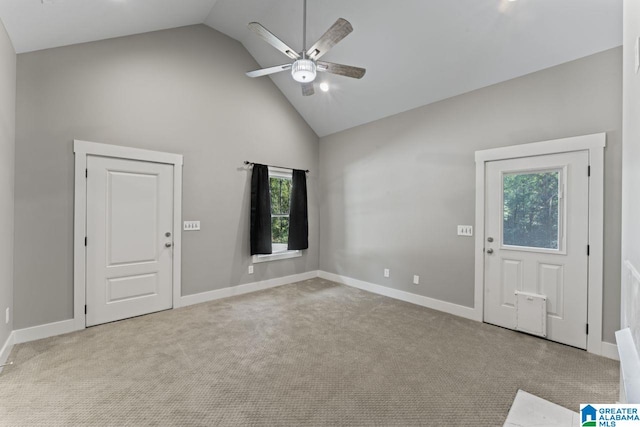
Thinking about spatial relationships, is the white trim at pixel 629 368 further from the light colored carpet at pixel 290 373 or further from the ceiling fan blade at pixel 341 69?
the ceiling fan blade at pixel 341 69

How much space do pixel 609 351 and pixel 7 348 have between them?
5.39 metres

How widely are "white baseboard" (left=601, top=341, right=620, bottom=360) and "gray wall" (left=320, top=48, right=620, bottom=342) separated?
0.08 metres

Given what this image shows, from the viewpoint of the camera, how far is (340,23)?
231 centimetres

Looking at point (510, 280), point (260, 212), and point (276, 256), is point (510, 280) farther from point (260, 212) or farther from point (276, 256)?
point (260, 212)

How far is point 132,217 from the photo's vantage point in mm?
3488

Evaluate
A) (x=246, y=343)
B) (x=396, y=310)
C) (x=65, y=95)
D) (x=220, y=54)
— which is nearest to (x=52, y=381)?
(x=246, y=343)

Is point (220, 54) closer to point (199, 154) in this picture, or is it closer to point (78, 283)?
point (199, 154)

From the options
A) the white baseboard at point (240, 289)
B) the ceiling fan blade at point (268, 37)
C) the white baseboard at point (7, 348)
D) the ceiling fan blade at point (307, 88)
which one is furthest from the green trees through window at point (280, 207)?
the white baseboard at point (7, 348)

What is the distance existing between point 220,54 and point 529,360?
5145 mm

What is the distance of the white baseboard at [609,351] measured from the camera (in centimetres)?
259

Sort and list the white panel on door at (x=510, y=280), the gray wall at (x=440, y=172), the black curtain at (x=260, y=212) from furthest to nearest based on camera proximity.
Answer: the black curtain at (x=260, y=212) → the white panel on door at (x=510, y=280) → the gray wall at (x=440, y=172)

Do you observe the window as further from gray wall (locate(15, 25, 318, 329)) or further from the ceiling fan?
the ceiling fan

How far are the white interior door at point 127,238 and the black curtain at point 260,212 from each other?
118cm

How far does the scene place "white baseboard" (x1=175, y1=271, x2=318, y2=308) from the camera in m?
3.95
